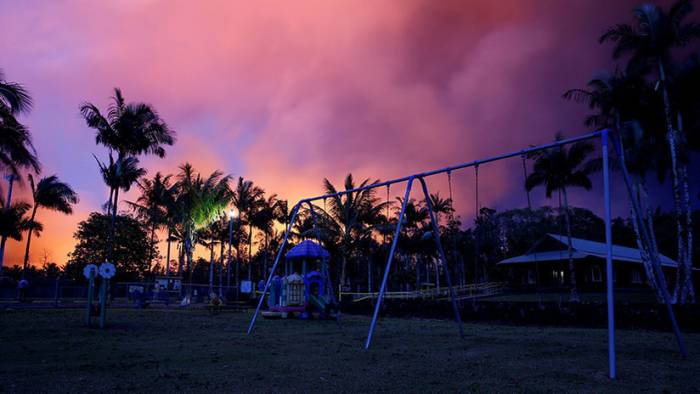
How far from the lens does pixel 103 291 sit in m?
15.2

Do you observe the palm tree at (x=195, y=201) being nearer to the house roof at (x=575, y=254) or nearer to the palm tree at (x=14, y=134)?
the palm tree at (x=14, y=134)

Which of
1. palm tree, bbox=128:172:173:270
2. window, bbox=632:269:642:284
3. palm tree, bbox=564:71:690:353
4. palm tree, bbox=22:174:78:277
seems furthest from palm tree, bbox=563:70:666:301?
palm tree, bbox=22:174:78:277

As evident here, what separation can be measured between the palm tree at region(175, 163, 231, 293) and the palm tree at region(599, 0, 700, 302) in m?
30.8

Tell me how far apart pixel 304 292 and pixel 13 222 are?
3322cm

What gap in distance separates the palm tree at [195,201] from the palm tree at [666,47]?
30.8m

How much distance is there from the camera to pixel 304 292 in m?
23.0

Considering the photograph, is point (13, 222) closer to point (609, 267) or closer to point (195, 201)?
point (195, 201)

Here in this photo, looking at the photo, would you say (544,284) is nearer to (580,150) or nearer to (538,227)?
(580,150)

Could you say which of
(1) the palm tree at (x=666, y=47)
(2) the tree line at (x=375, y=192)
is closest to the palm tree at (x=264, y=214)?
(2) the tree line at (x=375, y=192)

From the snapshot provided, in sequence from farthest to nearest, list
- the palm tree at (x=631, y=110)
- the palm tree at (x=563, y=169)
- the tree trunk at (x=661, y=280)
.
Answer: the palm tree at (x=563, y=169) → the palm tree at (x=631, y=110) → the tree trunk at (x=661, y=280)

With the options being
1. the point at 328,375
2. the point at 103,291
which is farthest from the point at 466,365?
the point at 103,291

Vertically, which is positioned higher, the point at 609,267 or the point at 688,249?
the point at 688,249

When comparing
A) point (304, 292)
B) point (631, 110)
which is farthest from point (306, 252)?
point (631, 110)

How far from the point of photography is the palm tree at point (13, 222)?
39406mm
